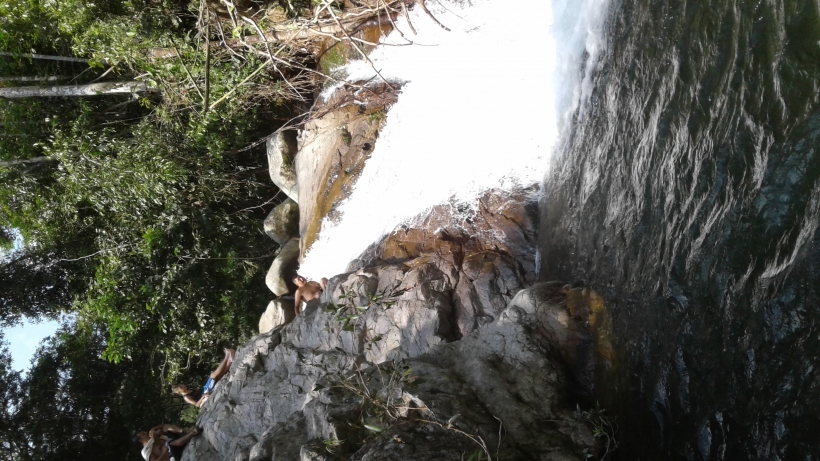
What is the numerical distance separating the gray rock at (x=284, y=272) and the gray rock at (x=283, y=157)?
1.16m

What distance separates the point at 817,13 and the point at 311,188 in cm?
766

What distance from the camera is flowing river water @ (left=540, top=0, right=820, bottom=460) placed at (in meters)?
2.90

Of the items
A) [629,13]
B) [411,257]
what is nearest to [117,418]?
[411,257]

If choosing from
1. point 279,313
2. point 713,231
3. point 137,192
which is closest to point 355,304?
point 279,313

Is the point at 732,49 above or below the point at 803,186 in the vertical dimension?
above

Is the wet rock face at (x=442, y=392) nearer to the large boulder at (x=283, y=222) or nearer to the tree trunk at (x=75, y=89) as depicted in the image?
the large boulder at (x=283, y=222)

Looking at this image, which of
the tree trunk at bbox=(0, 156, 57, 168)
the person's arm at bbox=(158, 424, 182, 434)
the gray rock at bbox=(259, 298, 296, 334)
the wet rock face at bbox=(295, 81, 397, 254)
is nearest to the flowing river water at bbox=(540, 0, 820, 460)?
the wet rock face at bbox=(295, 81, 397, 254)

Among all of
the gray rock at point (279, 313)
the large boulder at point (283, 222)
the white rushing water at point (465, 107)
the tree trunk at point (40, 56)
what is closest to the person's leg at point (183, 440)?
the gray rock at point (279, 313)

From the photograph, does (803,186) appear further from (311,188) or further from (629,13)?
(311,188)

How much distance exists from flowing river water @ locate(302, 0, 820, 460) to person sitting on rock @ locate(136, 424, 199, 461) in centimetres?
597

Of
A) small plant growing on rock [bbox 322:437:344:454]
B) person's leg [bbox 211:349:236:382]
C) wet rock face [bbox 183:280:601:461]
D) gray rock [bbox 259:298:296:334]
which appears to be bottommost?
person's leg [bbox 211:349:236:382]

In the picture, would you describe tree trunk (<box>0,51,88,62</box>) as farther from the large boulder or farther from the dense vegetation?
the large boulder

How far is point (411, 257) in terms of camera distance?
7.54 m

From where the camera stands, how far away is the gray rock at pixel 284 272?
1088cm
